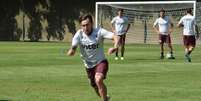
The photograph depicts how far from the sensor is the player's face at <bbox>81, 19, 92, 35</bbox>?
38.7 feet

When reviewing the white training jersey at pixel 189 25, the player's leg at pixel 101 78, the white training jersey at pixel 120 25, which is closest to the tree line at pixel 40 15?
the white training jersey at pixel 120 25

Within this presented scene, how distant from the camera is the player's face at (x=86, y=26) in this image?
1180cm

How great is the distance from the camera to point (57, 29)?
53.7m

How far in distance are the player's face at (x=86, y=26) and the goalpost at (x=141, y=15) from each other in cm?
3093

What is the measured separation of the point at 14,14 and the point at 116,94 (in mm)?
41944

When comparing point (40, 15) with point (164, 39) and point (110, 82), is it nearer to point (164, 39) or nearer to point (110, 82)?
point (164, 39)

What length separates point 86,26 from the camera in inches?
470

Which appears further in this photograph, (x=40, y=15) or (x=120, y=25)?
(x=40, y=15)

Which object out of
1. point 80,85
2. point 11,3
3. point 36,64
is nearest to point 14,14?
point 11,3

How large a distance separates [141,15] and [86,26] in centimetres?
3250

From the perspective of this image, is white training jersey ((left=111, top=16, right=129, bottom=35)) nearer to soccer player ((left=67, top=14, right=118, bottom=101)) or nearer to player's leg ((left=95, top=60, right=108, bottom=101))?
soccer player ((left=67, top=14, right=118, bottom=101))

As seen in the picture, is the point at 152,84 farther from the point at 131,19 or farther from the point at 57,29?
the point at 57,29

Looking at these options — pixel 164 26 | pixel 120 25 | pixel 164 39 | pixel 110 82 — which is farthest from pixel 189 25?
pixel 110 82

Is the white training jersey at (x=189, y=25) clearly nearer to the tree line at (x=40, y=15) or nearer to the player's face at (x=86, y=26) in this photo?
the player's face at (x=86, y=26)
